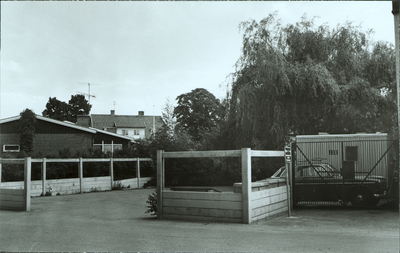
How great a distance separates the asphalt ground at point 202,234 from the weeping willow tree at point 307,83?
27.7 feet

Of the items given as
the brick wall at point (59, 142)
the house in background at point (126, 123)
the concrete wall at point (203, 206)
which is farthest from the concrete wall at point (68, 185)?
the house in background at point (126, 123)

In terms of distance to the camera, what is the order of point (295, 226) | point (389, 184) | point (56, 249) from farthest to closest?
point (389, 184) → point (295, 226) → point (56, 249)

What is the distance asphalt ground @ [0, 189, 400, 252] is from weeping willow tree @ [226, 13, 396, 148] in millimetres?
8450

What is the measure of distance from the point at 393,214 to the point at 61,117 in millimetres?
50972

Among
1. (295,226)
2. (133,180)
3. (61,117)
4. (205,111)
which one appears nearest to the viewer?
(295,226)

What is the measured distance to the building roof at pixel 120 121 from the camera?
73.2 meters

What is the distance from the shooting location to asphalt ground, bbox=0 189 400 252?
6.64 metres

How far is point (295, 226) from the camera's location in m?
9.06

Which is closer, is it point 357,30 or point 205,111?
point 357,30

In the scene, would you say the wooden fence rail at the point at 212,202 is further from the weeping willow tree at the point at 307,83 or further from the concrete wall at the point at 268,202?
the weeping willow tree at the point at 307,83

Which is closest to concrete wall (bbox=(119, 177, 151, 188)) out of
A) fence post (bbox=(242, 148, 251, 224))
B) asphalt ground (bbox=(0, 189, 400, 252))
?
asphalt ground (bbox=(0, 189, 400, 252))

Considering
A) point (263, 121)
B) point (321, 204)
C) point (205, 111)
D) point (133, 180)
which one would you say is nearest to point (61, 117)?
point (205, 111)

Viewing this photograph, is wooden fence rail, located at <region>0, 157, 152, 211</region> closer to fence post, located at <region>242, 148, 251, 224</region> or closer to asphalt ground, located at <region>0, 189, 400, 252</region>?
asphalt ground, located at <region>0, 189, 400, 252</region>

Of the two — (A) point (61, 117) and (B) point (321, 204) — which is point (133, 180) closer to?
(B) point (321, 204)
